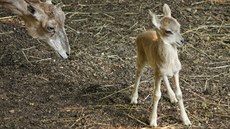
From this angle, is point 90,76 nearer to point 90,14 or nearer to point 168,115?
point 168,115

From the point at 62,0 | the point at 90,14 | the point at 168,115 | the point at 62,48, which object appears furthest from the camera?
the point at 62,0

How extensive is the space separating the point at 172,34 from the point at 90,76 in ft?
5.19

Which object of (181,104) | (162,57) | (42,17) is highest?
(42,17)

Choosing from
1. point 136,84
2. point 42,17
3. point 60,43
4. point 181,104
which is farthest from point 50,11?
point 181,104

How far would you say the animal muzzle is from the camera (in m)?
5.33

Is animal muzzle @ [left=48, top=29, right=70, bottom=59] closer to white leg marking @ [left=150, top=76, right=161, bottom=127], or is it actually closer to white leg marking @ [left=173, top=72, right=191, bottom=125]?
A: white leg marking @ [left=150, top=76, right=161, bottom=127]

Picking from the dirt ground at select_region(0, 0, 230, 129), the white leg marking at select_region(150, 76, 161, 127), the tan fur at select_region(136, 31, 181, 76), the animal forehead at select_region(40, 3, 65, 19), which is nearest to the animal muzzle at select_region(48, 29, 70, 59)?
the animal forehead at select_region(40, 3, 65, 19)

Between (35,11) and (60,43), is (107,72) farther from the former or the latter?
(35,11)

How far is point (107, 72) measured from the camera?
19.8 ft

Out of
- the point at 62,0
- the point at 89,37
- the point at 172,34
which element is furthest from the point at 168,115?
the point at 62,0

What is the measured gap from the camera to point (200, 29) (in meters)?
7.07

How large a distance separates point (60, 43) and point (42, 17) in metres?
0.34

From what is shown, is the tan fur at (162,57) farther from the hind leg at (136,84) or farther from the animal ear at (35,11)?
the animal ear at (35,11)

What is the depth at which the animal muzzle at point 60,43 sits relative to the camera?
5328 millimetres
